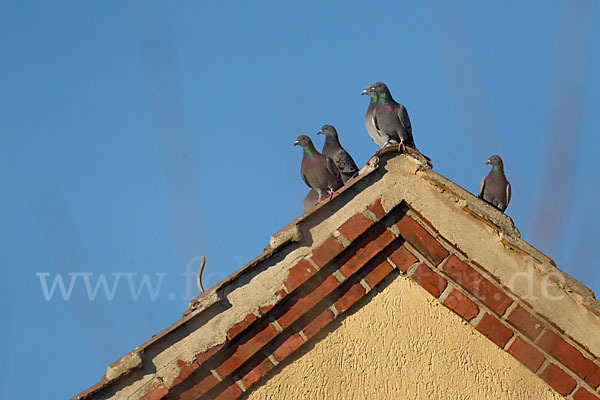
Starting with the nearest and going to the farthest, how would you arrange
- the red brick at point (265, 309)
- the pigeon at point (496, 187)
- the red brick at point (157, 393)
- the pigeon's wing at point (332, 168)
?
the red brick at point (157, 393), the red brick at point (265, 309), the pigeon's wing at point (332, 168), the pigeon at point (496, 187)

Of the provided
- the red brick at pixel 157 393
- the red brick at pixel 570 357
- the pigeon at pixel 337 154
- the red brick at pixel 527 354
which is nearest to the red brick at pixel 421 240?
the red brick at pixel 527 354

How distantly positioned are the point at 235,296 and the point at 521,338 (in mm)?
1773

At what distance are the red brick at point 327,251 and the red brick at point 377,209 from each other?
0.30m

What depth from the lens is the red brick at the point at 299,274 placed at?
5.03m

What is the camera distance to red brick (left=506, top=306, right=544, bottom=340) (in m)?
5.07

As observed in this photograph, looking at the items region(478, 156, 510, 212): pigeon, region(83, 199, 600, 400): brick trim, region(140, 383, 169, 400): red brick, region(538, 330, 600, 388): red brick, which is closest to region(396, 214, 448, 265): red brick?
region(83, 199, 600, 400): brick trim

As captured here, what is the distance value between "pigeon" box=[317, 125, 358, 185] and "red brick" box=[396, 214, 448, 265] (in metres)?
3.40

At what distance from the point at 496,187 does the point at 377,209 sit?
4262 millimetres

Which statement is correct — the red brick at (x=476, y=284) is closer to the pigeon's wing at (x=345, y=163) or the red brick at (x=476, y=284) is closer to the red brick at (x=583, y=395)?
the red brick at (x=583, y=395)

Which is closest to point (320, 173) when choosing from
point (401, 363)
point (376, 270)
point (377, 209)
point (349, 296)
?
point (377, 209)

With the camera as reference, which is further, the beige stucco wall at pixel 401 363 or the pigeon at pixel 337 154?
the pigeon at pixel 337 154

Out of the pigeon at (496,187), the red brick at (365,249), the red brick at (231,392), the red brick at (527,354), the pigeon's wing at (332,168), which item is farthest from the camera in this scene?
the pigeon at (496,187)

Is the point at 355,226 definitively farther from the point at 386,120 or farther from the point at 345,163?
the point at 345,163

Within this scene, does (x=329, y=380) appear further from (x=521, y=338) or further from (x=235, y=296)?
(x=521, y=338)
